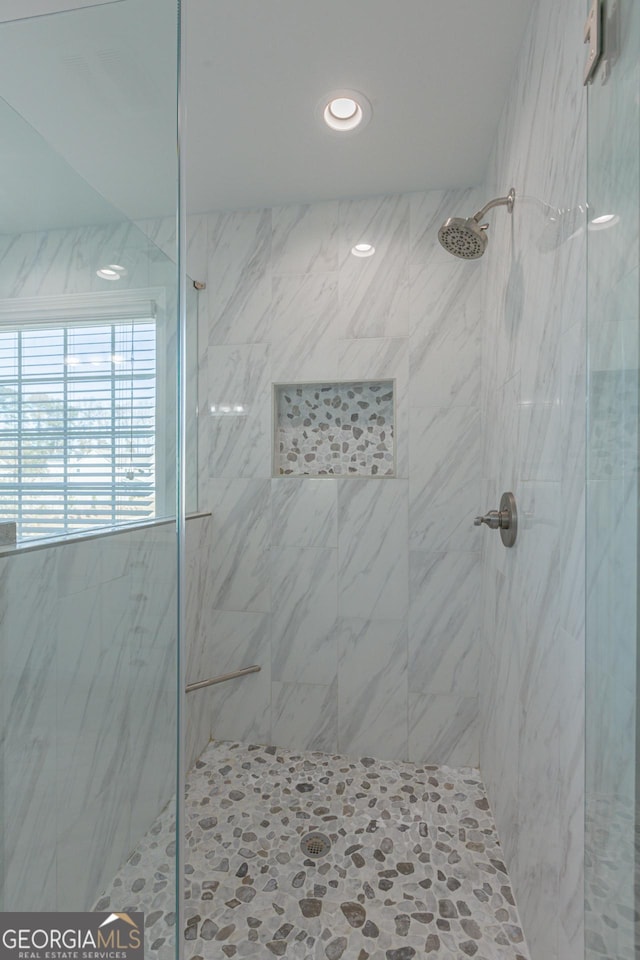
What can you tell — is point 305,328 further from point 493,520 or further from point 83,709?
point 83,709

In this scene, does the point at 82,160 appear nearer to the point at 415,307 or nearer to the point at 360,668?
the point at 415,307

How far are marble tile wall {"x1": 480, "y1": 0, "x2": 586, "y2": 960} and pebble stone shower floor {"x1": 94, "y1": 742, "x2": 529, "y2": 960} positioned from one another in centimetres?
13

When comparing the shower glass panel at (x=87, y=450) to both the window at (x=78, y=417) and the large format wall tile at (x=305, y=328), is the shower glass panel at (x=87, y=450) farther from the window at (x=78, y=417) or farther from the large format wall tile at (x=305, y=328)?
the large format wall tile at (x=305, y=328)

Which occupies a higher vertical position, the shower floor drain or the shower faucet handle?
the shower faucet handle

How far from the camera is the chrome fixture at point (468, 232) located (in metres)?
1.52

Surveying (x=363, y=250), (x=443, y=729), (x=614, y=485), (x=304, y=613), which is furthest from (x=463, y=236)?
(x=443, y=729)

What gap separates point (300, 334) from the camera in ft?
7.43

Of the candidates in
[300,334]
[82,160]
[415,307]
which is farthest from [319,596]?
[82,160]

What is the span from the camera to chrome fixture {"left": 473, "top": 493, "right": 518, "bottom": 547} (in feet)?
4.89

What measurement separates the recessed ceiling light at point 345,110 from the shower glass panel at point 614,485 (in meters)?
1.36

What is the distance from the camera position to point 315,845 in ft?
5.47

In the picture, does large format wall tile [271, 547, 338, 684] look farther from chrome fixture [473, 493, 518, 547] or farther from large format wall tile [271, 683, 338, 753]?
chrome fixture [473, 493, 518, 547]

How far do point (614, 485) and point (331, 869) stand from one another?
1.59 metres

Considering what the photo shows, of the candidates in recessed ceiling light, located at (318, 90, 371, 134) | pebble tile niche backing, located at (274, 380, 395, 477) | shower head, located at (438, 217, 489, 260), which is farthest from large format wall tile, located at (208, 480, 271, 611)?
recessed ceiling light, located at (318, 90, 371, 134)
